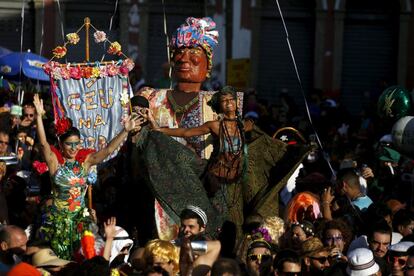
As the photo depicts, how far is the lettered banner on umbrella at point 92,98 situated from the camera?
1652 cm

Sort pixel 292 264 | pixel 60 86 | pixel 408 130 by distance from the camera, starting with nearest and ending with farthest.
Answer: pixel 292 264
pixel 408 130
pixel 60 86

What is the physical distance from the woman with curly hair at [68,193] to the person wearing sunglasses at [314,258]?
6.65ft

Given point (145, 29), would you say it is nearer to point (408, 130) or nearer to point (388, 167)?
point (388, 167)

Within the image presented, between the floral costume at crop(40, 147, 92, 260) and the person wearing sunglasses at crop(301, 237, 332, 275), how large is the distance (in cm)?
209

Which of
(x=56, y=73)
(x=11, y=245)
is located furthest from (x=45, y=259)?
(x=56, y=73)

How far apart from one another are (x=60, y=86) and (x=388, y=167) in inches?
136

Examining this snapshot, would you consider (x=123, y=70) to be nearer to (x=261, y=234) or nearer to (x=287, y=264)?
(x=261, y=234)

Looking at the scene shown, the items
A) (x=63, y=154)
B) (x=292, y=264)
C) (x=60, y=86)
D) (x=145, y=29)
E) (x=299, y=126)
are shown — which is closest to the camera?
(x=292, y=264)

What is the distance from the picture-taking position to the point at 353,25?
30453 millimetres

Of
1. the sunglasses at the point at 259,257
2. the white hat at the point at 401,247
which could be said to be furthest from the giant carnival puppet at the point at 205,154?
the white hat at the point at 401,247

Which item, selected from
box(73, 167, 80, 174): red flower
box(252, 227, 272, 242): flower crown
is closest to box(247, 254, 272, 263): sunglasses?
box(252, 227, 272, 242): flower crown

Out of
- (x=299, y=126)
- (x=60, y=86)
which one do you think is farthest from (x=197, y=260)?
(x=299, y=126)

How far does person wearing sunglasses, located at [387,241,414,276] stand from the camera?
42.1 feet

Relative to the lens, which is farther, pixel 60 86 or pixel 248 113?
pixel 248 113
